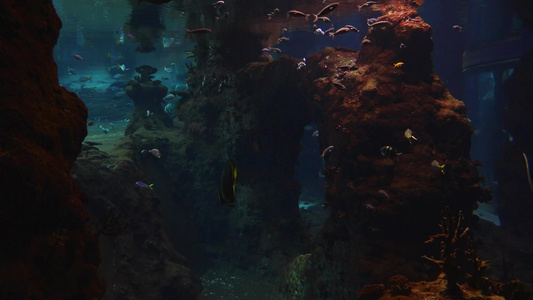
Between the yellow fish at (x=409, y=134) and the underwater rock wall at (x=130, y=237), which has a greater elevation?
the yellow fish at (x=409, y=134)

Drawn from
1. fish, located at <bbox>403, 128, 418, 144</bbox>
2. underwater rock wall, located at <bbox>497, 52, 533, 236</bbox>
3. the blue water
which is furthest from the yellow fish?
underwater rock wall, located at <bbox>497, 52, 533, 236</bbox>

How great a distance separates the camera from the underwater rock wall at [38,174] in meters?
3.00

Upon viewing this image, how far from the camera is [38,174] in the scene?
313 centimetres

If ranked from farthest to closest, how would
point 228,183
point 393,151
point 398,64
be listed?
1. point 398,64
2. point 393,151
3. point 228,183

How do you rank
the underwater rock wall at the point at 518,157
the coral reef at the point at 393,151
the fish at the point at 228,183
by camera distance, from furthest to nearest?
the underwater rock wall at the point at 518,157 < the coral reef at the point at 393,151 < the fish at the point at 228,183

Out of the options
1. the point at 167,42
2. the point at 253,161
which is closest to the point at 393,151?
the point at 253,161

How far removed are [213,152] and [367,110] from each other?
7.62 metres

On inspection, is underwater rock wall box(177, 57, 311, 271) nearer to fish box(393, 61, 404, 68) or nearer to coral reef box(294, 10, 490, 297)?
coral reef box(294, 10, 490, 297)

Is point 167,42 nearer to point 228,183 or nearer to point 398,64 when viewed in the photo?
point 398,64

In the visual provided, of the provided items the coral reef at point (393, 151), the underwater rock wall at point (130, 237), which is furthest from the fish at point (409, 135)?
the underwater rock wall at point (130, 237)

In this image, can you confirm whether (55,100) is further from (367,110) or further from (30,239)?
(367,110)

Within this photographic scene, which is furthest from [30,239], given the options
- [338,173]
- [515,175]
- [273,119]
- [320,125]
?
[515,175]

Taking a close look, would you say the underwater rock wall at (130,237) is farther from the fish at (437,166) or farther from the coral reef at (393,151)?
the fish at (437,166)

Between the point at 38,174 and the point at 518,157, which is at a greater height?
the point at 38,174
